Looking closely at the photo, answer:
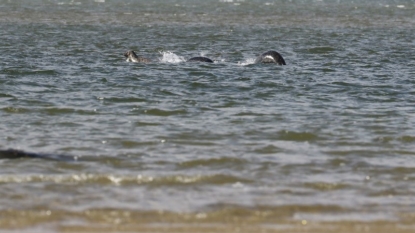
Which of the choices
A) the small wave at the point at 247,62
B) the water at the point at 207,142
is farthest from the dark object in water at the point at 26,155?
the small wave at the point at 247,62

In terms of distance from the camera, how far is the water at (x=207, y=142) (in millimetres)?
9273

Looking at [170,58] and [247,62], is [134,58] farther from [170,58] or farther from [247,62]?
[247,62]

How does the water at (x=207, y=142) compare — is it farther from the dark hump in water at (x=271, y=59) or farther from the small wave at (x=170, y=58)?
the dark hump in water at (x=271, y=59)

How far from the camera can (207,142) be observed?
1305cm

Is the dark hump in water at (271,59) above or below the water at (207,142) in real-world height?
below

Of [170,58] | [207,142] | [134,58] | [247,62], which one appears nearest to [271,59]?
[247,62]

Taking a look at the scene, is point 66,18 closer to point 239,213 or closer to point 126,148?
point 126,148

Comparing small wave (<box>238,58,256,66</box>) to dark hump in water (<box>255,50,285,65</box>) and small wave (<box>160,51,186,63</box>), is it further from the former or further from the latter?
small wave (<box>160,51,186,63</box>)

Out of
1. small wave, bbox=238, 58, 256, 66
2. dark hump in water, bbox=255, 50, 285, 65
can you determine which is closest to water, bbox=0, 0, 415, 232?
small wave, bbox=238, 58, 256, 66


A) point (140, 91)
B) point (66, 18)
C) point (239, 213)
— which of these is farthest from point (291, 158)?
point (66, 18)

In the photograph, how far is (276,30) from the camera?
39.2m

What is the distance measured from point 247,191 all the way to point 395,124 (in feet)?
16.7

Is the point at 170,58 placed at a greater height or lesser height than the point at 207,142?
lesser

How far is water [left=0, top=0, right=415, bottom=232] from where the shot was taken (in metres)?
9.27
